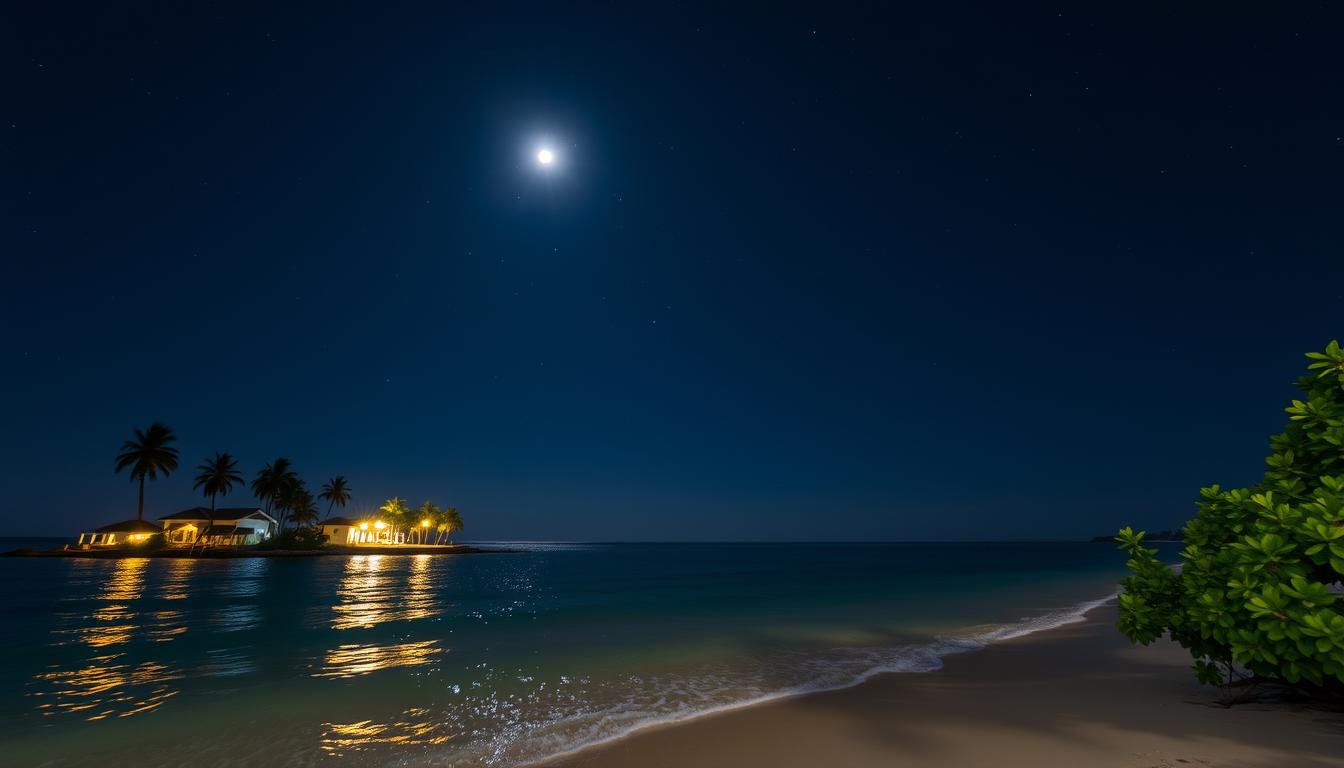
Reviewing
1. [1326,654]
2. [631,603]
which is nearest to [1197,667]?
[1326,654]

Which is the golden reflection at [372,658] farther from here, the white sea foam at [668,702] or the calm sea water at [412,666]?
the white sea foam at [668,702]

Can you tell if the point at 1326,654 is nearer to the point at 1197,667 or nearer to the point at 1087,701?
the point at 1197,667

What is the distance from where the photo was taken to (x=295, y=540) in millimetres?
84000

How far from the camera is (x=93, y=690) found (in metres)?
11.9

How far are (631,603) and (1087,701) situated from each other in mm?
23560

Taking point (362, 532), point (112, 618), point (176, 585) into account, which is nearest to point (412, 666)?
point (112, 618)

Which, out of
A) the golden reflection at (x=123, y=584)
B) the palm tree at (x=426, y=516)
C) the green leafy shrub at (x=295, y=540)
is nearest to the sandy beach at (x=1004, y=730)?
the golden reflection at (x=123, y=584)

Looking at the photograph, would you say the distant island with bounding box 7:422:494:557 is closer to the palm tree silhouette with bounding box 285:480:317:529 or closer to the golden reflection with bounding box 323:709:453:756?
the palm tree silhouette with bounding box 285:480:317:529

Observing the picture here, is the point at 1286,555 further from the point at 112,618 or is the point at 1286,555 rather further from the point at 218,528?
the point at 218,528

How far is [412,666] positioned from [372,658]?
1853mm

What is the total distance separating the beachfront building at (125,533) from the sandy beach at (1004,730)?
98516 millimetres

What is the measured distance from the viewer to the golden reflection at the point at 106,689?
34.4ft

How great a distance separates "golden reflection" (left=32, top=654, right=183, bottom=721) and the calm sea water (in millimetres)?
70

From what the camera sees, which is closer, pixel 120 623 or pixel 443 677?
pixel 443 677
